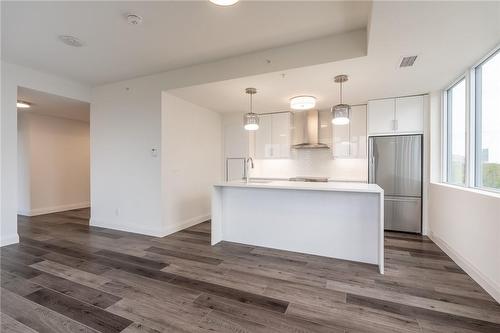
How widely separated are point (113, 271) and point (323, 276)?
2482 millimetres

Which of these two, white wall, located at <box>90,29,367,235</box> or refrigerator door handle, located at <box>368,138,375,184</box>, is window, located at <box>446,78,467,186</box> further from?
white wall, located at <box>90,29,367,235</box>

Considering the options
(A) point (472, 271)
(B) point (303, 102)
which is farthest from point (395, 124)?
(A) point (472, 271)

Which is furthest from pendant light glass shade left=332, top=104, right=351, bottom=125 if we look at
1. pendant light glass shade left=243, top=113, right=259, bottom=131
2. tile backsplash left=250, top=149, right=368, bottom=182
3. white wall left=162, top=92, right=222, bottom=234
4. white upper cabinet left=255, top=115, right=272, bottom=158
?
white wall left=162, top=92, right=222, bottom=234

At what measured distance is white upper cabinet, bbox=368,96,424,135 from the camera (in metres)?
4.32

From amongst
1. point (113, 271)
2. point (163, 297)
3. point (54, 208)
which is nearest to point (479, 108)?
point (163, 297)

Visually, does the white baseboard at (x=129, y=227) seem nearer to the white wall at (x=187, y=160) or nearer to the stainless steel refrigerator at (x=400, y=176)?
the white wall at (x=187, y=160)

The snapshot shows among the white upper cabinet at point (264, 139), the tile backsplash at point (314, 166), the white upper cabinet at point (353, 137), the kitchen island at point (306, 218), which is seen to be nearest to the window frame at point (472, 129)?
the kitchen island at point (306, 218)

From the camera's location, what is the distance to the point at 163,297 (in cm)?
231

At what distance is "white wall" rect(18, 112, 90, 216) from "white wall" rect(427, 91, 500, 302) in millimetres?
8534

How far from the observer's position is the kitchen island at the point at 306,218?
3098 millimetres

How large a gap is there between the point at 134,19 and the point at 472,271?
4.70m

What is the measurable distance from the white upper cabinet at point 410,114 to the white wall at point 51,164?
8.10 metres

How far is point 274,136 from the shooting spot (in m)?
5.74

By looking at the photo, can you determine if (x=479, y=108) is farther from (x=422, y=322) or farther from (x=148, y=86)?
(x=148, y=86)
